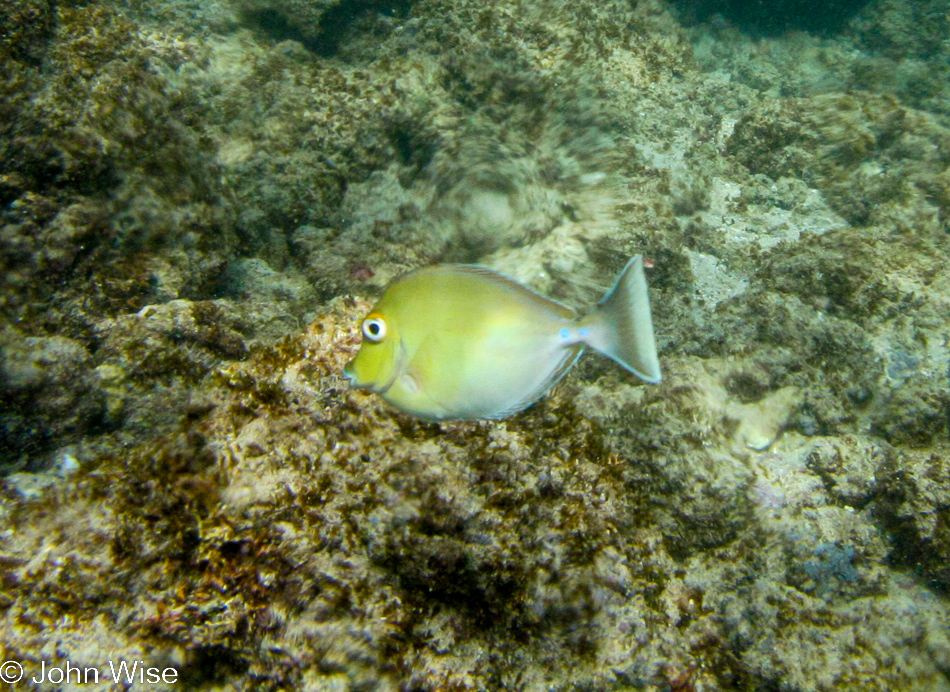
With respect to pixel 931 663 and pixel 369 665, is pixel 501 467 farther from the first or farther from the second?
pixel 931 663

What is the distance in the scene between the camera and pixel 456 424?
93.7 inches

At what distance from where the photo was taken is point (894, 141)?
17.1 ft

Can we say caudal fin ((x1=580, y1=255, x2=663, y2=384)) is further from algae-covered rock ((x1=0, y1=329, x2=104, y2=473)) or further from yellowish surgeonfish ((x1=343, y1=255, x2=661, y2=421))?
algae-covered rock ((x1=0, y1=329, x2=104, y2=473))

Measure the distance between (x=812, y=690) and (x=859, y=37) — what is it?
1008cm

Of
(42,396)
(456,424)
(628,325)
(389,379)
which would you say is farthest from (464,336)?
(42,396)

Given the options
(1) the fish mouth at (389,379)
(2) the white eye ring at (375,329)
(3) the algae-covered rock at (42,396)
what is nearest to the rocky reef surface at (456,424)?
(3) the algae-covered rock at (42,396)

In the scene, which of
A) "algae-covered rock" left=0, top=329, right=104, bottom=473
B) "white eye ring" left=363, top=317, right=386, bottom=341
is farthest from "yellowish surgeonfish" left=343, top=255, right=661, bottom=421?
"algae-covered rock" left=0, top=329, right=104, bottom=473

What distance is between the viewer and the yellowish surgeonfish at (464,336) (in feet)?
5.43

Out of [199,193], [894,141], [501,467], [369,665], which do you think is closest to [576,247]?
[501,467]

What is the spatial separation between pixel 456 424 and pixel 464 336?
2.76ft

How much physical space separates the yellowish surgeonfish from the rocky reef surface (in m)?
0.71

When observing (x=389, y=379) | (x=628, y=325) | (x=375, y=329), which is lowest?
(x=389, y=379)

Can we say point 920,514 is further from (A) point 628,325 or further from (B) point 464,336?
(B) point 464,336

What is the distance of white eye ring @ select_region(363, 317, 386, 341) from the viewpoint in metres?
1.66
